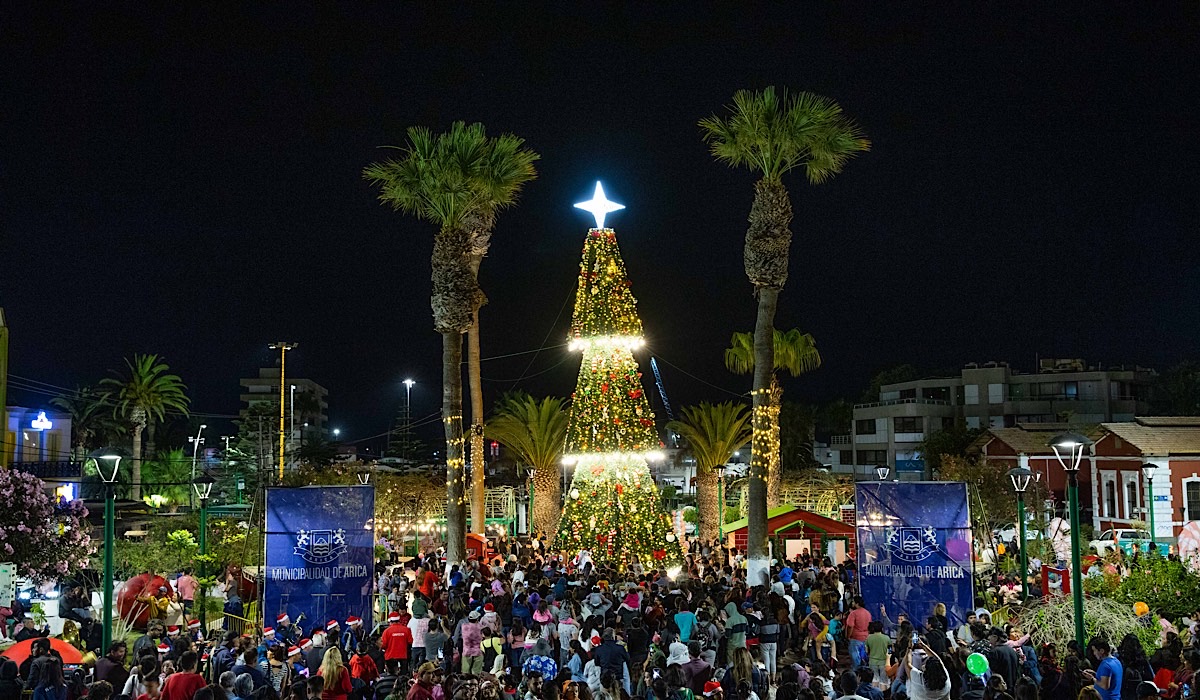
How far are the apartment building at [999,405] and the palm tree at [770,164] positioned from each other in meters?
51.1

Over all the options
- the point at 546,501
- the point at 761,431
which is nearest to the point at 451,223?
the point at 761,431

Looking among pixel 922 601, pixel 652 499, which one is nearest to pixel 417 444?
pixel 652 499

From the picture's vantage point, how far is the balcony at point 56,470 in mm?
55812

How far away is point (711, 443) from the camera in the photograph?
36375mm

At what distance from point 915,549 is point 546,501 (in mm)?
21591

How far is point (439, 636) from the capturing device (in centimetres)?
1303

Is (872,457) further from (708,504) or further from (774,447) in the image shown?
(774,447)

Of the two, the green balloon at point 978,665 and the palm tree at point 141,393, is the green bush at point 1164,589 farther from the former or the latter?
the palm tree at point 141,393

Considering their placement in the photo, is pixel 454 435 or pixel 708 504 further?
pixel 708 504

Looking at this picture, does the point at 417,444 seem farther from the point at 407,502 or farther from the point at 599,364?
the point at 599,364

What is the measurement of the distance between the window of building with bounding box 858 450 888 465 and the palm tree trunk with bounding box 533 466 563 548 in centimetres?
4525

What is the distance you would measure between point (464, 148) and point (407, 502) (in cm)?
1869

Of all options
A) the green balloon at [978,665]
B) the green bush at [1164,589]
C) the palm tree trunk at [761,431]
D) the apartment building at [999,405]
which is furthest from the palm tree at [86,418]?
the green balloon at [978,665]

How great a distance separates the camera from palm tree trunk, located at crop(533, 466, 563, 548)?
35.4 meters
